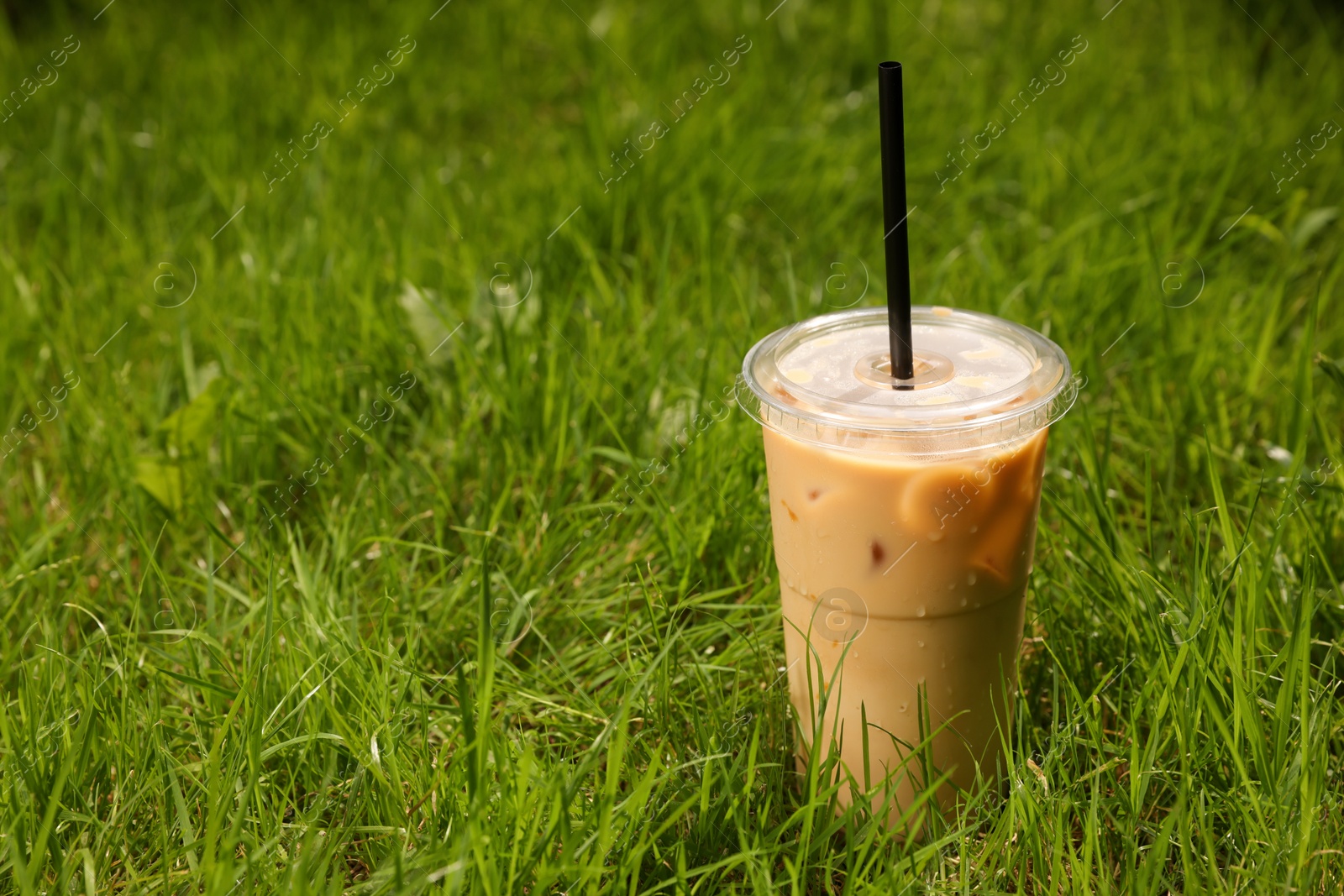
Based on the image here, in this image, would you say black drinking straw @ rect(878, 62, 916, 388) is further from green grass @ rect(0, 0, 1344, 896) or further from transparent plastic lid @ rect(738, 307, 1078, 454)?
green grass @ rect(0, 0, 1344, 896)

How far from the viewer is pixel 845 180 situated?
3102 millimetres

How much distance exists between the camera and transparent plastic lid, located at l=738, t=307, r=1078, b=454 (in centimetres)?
134

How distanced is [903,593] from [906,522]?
0.35ft

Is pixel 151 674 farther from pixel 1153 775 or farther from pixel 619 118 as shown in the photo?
pixel 619 118

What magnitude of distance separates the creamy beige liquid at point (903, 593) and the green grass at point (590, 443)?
0.27ft

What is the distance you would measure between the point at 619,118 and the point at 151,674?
7.26 ft

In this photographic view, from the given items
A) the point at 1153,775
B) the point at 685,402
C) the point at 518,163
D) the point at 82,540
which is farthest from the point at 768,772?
the point at 518,163

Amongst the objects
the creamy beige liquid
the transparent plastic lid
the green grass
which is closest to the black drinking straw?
the transparent plastic lid

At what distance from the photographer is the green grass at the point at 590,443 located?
4.64 ft

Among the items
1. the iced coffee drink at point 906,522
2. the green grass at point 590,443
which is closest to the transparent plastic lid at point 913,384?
the iced coffee drink at point 906,522

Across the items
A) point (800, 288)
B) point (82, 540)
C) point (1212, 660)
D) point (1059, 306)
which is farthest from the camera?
point (800, 288)

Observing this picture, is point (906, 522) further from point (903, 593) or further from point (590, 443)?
point (590, 443)

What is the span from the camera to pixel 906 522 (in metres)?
1.38

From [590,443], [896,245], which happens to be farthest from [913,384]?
[590,443]
